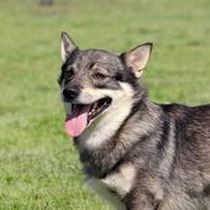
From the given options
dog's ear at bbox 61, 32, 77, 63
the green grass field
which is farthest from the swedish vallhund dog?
the green grass field

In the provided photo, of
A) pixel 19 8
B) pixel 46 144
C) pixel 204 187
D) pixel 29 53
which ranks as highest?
pixel 204 187

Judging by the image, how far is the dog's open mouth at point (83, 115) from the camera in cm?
699

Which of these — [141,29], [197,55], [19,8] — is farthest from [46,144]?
[19,8]

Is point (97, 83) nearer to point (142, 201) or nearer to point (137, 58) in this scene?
point (137, 58)

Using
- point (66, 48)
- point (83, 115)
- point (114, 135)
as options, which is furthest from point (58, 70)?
point (83, 115)

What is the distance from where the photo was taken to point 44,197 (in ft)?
28.6

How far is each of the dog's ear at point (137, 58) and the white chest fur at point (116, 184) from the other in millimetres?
856

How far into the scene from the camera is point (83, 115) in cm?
702

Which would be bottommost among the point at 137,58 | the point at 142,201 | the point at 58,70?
the point at 58,70

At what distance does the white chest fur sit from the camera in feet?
22.4

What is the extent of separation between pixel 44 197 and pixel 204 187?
2251 millimetres

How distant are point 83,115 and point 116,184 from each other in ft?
2.15

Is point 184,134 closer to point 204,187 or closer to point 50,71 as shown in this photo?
point 204,187

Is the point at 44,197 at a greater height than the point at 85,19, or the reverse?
the point at 44,197
